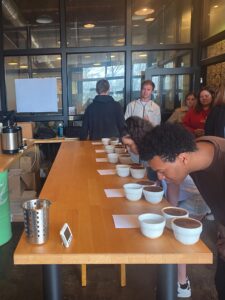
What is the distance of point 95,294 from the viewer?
1983mm

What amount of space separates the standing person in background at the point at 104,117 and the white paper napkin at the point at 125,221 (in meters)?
2.13

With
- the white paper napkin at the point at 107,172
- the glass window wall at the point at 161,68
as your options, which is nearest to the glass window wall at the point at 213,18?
the glass window wall at the point at 161,68

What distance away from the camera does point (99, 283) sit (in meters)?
2.10

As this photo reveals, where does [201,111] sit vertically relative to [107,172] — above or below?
above

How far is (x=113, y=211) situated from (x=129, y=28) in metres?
4.08

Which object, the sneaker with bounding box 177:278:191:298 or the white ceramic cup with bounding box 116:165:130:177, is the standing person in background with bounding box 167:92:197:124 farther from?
the sneaker with bounding box 177:278:191:298

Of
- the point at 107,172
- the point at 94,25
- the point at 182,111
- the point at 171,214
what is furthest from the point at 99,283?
the point at 94,25

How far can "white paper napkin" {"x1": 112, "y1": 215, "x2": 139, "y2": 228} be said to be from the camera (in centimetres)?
120

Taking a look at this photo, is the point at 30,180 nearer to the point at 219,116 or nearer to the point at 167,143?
the point at 219,116

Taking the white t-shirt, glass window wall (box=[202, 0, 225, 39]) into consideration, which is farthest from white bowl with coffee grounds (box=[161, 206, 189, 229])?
glass window wall (box=[202, 0, 225, 39])

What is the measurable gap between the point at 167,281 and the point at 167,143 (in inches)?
21.4

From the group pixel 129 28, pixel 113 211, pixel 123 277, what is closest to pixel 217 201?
pixel 113 211

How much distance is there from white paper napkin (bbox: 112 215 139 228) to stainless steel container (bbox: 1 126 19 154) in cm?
178

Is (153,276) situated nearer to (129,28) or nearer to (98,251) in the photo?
(98,251)
